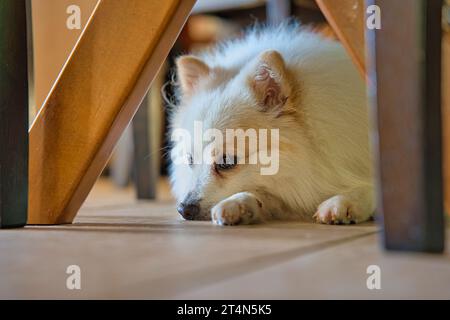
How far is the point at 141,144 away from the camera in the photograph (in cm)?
248

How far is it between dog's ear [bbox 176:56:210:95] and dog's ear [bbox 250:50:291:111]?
25 cm

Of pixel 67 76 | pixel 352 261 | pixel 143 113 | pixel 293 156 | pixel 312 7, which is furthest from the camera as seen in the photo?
pixel 312 7

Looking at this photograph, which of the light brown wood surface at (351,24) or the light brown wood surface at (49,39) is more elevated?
the light brown wood surface at (49,39)

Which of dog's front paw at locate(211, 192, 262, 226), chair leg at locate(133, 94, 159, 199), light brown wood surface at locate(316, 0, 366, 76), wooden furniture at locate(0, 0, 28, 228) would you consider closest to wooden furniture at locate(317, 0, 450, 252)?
light brown wood surface at locate(316, 0, 366, 76)

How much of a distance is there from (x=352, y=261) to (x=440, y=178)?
0.19 metres

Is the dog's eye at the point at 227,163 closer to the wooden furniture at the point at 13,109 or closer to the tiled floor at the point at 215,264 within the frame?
the tiled floor at the point at 215,264

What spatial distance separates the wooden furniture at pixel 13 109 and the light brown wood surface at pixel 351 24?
721 millimetres

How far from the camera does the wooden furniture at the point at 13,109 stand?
119cm

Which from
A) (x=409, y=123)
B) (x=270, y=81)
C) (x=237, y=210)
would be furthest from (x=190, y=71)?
(x=409, y=123)

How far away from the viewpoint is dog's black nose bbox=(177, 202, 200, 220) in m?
1.44

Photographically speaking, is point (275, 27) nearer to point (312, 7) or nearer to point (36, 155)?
point (36, 155)

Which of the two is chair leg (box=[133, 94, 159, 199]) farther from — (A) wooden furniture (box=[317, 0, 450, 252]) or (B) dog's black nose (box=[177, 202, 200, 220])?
(A) wooden furniture (box=[317, 0, 450, 252])

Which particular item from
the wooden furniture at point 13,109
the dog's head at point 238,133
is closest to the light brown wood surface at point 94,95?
the wooden furniture at point 13,109
